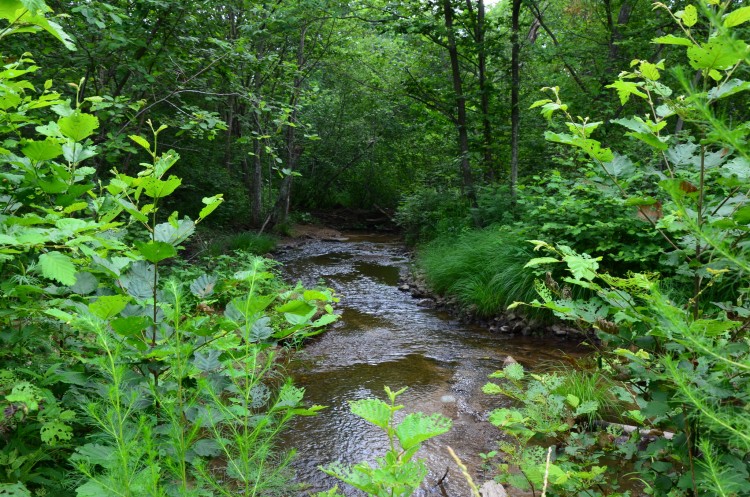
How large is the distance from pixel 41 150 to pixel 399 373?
3.75 metres

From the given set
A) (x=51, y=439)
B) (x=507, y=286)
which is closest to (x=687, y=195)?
(x=51, y=439)

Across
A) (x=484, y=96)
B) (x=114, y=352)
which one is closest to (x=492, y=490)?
(x=114, y=352)

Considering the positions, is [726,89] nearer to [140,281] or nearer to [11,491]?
[140,281]

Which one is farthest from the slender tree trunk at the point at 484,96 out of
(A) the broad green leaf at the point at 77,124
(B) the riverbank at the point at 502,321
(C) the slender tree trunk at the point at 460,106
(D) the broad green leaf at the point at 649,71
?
(A) the broad green leaf at the point at 77,124

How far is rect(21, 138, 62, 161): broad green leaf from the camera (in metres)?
1.69

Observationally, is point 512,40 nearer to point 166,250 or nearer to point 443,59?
point 443,59

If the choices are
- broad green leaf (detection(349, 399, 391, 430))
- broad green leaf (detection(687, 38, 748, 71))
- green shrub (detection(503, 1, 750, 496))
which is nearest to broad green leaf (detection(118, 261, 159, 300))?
broad green leaf (detection(349, 399, 391, 430))

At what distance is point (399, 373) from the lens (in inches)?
186

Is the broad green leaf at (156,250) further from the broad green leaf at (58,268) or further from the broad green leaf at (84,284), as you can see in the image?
the broad green leaf at (84,284)

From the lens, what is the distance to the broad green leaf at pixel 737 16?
1319 mm

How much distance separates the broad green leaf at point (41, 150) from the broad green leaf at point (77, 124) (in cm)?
7

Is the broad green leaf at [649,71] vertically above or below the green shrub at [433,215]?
above

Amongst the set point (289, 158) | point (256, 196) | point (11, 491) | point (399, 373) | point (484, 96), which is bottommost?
point (399, 373)

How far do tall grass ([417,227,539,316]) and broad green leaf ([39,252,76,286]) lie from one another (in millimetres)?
5257
